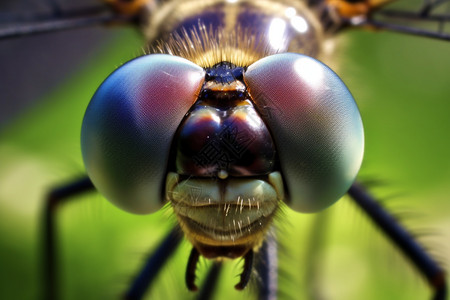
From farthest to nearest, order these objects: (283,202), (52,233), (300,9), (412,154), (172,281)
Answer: (412,154) < (52,233) < (172,281) < (300,9) < (283,202)

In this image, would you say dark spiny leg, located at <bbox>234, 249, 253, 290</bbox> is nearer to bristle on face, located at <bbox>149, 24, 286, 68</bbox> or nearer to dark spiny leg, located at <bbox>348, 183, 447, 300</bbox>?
bristle on face, located at <bbox>149, 24, 286, 68</bbox>

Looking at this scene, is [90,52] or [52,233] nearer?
[52,233]

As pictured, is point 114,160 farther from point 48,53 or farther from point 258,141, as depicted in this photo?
point 48,53

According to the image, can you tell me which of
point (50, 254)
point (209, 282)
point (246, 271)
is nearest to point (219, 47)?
point (246, 271)

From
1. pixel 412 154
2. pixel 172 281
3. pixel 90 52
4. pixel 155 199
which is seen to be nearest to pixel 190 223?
pixel 155 199

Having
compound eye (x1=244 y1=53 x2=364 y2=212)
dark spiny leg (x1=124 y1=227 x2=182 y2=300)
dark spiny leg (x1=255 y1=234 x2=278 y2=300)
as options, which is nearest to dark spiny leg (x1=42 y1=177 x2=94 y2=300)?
dark spiny leg (x1=124 y1=227 x2=182 y2=300)

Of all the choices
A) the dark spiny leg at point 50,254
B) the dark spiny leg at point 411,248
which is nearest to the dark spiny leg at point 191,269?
the dark spiny leg at point 411,248

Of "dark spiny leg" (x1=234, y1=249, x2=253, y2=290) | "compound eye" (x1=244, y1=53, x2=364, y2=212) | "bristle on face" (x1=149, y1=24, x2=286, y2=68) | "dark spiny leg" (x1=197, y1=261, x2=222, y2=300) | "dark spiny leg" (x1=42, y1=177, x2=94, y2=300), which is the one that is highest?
"bristle on face" (x1=149, y1=24, x2=286, y2=68)

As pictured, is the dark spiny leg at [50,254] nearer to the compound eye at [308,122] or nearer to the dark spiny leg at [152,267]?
the dark spiny leg at [152,267]
